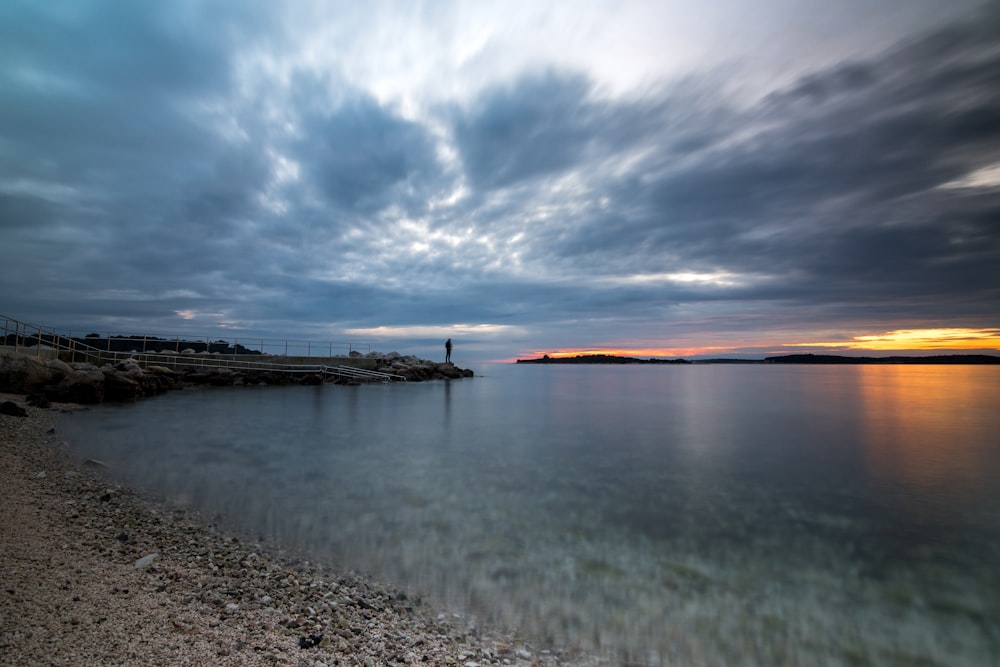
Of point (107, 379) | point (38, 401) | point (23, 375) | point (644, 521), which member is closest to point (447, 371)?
point (107, 379)

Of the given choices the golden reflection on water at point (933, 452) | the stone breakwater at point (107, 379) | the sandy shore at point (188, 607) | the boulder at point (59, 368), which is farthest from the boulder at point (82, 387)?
the golden reflection on water at point (933, 452)

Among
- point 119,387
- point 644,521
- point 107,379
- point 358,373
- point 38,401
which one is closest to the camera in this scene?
point 644,521

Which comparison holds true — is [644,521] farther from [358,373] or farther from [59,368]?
[358,373]

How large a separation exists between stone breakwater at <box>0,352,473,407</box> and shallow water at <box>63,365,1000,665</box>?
3.27 meters

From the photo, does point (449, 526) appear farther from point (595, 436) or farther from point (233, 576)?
point (595, 436)

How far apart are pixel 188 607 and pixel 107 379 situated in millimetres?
25746

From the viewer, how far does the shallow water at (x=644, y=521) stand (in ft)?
14.9

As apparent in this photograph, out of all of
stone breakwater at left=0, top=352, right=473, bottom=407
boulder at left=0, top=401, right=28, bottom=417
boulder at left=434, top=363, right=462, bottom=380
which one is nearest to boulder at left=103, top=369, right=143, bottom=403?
stone breakwater at left=0, top=352, right=473, bottom=407

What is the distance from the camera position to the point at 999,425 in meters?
21.4

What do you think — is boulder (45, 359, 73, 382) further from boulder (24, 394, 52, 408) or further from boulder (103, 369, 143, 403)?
boulder (24, 394, 52, 408)

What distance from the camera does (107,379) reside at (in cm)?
2280

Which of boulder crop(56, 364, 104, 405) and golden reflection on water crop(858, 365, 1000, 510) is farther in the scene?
boulder crop(56, 364, 104, 405)

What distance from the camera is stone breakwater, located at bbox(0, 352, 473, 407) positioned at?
18734mm

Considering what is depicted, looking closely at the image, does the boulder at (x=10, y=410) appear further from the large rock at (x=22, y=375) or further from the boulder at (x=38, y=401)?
the large rock at (x=22, y=375)
